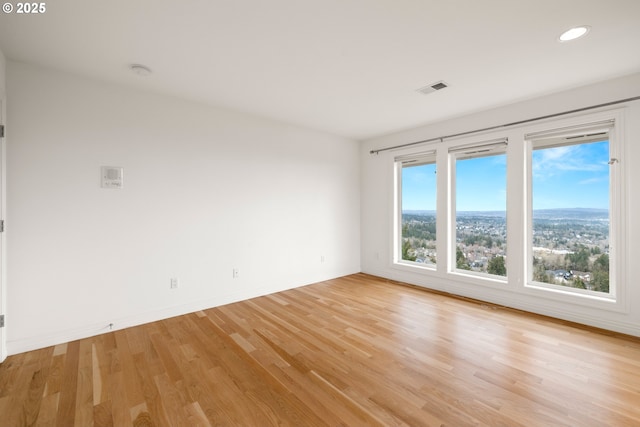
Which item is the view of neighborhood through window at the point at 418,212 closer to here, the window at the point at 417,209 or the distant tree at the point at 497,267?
the window at the point at 417,209

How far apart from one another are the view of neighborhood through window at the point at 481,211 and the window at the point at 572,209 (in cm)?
35

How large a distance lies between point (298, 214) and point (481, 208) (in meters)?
2.74

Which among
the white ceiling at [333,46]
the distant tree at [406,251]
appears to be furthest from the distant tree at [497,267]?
the white ceiling at [333,46]

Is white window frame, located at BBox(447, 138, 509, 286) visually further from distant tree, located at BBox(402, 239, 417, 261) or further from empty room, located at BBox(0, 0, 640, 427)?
distant tree, located at BBox(402, 239, 417, 261)

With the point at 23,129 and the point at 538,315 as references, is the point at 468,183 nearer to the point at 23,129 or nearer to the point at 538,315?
the point at 538,315

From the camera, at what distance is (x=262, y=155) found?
13.3 feet

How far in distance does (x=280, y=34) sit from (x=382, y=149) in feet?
10.7

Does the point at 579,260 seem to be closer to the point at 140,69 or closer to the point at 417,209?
the point at 417,209

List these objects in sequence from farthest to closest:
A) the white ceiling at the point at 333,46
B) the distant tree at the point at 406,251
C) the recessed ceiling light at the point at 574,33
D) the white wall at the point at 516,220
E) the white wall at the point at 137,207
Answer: the distant tree at the point at 406,251, the white wall at the point at 516,220, the white wall at the point at 137,207, the recessed ceiling light at the point at 574,33, the white ceiling at the point at 333,46

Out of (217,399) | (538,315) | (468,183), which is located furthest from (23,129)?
(538,315)

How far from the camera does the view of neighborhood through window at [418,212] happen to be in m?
4.50

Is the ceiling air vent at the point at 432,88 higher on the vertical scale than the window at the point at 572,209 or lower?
higher

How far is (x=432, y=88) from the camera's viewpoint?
3.02 metres

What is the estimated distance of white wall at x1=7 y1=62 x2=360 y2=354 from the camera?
2.48 meters
